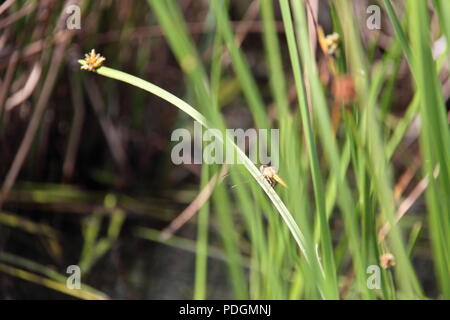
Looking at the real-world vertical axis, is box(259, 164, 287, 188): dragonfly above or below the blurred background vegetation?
below

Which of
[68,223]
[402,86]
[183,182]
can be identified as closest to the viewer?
[68,223]

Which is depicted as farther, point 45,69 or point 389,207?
point 45,69

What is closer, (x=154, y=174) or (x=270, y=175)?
(x=270, y=175)

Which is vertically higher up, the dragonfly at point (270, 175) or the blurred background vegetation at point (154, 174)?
the blurred background vegetation at point (154, 174)

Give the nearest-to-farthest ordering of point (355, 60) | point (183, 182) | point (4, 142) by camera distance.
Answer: point (355, 60) < point (4, 142) < point (183, 182)

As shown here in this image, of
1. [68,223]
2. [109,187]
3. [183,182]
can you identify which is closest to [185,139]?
[183,182]

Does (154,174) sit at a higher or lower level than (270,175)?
higher

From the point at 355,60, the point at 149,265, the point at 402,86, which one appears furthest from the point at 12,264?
the point at 402,86

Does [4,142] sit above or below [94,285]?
above
